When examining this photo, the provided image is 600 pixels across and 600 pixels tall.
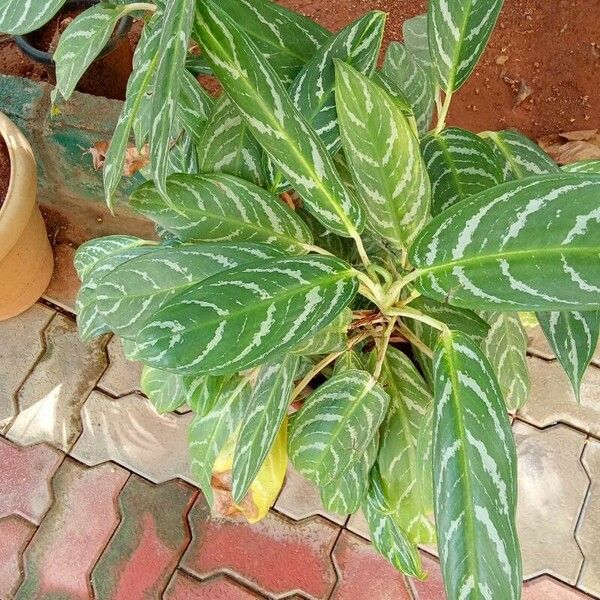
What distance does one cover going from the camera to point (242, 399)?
0.93 metres

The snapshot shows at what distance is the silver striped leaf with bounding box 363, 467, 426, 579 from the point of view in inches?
36.7

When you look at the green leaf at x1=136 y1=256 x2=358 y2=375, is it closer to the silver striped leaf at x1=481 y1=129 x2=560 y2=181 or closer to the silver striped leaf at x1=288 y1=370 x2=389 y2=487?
the silver striped leaf at x1=288 y1=370 x2=389 y2=487

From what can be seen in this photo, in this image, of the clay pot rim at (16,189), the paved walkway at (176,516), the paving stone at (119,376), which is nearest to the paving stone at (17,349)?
the paved walkway at (176,516)

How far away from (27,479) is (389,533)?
2.87ft

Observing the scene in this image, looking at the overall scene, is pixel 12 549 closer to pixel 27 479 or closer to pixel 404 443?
pixel 27 479

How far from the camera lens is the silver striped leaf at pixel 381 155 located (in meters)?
0.64

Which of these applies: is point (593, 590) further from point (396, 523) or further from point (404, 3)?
point (404, 3)

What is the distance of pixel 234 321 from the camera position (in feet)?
1.87

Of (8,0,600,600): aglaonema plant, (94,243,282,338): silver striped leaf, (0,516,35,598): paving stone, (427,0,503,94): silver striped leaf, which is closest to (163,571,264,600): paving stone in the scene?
(0,516,35,598): paving stone

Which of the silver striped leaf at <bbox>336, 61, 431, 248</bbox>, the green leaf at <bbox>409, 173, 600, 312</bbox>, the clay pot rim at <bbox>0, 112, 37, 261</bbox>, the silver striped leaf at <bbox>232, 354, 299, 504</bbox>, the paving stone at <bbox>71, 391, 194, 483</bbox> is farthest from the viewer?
the paving stone at <bbox>71, 391, 194, 483</bbox>

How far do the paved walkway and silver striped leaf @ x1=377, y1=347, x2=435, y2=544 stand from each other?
0.50 m

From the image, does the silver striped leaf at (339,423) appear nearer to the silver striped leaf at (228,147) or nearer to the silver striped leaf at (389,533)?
the silver striped leaf at (389,533)

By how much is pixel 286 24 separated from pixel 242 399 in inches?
19.0

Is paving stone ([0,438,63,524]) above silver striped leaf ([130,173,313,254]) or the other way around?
the other way around
